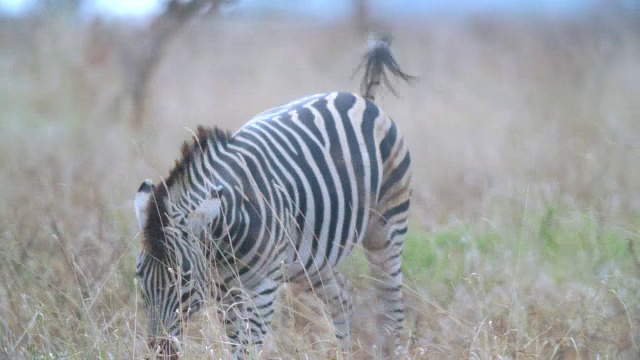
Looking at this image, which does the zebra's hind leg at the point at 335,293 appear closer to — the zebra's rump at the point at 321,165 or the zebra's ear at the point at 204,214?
the zebra's rump at the point at 321,165

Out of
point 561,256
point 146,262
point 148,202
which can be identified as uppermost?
point 148,202

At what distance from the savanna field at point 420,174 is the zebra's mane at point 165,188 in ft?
1.19

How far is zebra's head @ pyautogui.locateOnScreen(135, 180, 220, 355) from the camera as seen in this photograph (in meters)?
3.68

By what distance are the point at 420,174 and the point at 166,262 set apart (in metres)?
5.30

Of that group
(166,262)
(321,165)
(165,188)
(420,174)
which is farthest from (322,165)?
(420,174)

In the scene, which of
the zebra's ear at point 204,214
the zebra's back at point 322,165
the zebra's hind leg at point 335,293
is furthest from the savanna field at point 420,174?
the zebra's ear at point 204,214

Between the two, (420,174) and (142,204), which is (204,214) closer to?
(142,204)

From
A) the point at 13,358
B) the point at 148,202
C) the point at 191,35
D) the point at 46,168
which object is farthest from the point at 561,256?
the point at 191,35

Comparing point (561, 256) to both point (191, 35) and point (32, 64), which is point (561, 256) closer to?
point (32, 64)

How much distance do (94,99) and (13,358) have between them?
26.6 ft

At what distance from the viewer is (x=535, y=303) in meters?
4.89

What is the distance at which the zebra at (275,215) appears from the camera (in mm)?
3721

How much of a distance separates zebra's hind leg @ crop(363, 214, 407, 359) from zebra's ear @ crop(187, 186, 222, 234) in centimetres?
144

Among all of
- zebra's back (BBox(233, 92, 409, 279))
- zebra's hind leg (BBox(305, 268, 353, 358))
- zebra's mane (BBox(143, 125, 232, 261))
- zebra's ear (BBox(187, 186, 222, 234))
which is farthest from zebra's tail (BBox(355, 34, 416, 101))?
zebra's ear (BBox(187, 186, 222, 234))
